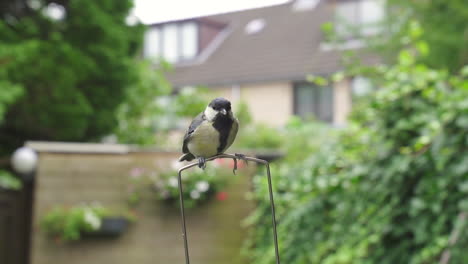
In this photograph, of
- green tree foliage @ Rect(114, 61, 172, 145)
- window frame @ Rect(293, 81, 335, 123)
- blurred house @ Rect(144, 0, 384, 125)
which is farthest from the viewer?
blurred house @ Rect(144, 0, 384, 125)

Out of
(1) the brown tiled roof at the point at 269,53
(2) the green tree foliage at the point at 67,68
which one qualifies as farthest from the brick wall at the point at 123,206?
(1) the brown tiled roof at the point at 269,53

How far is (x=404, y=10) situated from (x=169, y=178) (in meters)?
5.12

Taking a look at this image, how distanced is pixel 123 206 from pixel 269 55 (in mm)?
9402

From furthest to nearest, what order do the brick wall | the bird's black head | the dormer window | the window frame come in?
the dormer window, the window frame, the brick wall, the bird's black head

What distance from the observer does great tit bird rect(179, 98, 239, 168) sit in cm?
115

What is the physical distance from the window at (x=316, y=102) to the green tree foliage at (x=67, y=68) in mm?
6828

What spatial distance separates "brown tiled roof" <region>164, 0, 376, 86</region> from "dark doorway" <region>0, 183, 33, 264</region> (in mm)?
8434

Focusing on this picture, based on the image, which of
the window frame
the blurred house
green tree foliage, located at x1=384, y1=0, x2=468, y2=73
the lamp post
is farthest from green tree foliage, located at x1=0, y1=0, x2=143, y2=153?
the window frame

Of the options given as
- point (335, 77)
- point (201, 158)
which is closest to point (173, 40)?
point (335, 77)

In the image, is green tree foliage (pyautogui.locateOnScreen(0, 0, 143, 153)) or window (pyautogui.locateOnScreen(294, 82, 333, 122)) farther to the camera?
window (pyautogui.locateOnScreen(294, 82, 333, 122))

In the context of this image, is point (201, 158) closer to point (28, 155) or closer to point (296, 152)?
point (28, 155)

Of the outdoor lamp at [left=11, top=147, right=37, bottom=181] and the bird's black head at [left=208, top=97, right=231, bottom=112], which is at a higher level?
the bird's black head at [left=208, top=97, right=231, bottom=112]

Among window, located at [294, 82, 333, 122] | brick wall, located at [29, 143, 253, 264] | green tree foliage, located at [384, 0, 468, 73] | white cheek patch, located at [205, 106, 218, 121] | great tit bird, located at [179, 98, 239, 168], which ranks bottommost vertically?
brick wall, located at [29, 143, 253, 264]

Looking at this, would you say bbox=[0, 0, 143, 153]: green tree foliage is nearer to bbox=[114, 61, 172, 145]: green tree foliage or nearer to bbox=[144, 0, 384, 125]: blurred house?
bbox=[114, 61, 172, 145]: green tree foliage
